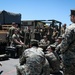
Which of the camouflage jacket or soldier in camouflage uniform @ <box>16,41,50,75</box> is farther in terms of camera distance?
soldier in camouflage uniform @ <box>16,41,50,75</box>

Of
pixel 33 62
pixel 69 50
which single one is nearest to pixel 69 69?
pixel 69 50

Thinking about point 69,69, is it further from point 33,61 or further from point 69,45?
point 33,61

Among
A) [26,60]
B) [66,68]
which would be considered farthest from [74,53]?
[26,60]

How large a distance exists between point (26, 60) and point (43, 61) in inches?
14.9

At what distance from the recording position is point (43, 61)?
585cm

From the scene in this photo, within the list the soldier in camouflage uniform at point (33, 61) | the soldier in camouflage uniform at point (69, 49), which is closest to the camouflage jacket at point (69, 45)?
the soldier in camouflage uniform at point (69, 49)

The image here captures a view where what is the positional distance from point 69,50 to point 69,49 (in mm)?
23

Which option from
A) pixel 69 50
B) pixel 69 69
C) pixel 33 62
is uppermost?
pixel 69 50

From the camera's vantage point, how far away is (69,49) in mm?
5691

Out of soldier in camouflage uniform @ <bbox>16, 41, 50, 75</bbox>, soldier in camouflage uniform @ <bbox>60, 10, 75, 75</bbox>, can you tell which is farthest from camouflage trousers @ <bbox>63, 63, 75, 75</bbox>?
soldier in camouflage uniform @ <bbox>16, 41, 50, 75</bbox>

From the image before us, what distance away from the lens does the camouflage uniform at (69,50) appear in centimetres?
554

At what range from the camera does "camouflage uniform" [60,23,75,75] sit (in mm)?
5543

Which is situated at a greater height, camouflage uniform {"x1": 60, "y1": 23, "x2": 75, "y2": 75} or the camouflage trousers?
camouflage uniform {"x1": 60, "y1": 23, "x2": 75, "y2": 75}

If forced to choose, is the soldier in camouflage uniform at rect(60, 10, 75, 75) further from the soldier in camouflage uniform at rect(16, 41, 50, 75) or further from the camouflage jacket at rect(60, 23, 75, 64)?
the soldier in camouflage uniform at rect(16, 41, 50, 75)
